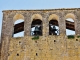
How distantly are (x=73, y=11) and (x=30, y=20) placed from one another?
8.12ft

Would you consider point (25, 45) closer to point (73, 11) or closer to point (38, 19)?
point (38, 19)

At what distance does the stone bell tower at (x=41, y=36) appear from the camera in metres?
16.7

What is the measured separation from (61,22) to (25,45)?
2.49 m

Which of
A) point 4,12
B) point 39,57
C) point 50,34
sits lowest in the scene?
point 39,57

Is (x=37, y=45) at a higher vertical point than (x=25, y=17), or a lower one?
lower

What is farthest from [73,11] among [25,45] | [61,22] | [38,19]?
[25,45]

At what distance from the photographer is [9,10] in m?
18.3

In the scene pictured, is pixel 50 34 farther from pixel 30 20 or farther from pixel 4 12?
pixel 4 12

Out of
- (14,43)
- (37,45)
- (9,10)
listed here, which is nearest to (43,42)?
(37,45)

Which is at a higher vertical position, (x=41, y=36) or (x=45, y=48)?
(x=41, y=36)

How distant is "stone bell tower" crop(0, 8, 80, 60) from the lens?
16.7 m

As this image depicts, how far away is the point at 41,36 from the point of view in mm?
17203

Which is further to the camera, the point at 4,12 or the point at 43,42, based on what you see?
the point at 4,12

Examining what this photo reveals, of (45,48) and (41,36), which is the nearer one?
(45,48)
